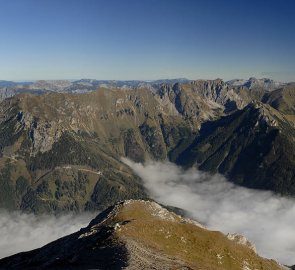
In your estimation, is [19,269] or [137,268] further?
[19,269]

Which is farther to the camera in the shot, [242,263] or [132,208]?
[132,208]

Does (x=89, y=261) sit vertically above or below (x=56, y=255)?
above

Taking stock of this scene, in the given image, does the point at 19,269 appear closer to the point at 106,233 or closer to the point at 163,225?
the point at 106,233

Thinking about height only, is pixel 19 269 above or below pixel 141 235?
below

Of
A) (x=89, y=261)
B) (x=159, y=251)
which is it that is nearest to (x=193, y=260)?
(x=159, y=251)

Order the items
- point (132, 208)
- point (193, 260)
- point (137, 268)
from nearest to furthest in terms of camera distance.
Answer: point (137, 268), point (193, 260), point (132, 208)

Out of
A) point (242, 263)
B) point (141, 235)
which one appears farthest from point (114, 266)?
point (242, 263)

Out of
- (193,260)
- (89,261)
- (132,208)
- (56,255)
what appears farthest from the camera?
(132,208)

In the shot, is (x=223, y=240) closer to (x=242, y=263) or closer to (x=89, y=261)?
(x=242, y=263)

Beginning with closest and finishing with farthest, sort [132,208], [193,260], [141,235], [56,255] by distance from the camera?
[193,260] < [141,235] < [56,255] < [132,208]
